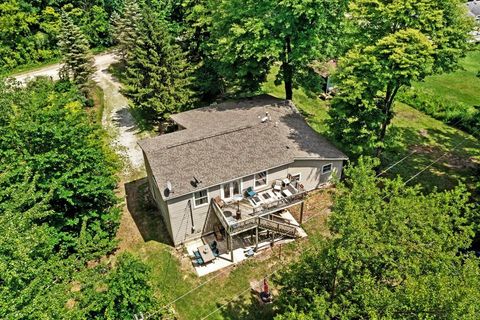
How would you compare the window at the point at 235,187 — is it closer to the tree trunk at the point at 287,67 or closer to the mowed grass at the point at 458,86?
the tree trunk at the point at 287,67

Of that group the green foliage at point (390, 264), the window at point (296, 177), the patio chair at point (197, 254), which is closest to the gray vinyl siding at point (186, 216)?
the patio chair at point (197, 254)

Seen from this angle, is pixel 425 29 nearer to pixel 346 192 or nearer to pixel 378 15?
pixel 378 15

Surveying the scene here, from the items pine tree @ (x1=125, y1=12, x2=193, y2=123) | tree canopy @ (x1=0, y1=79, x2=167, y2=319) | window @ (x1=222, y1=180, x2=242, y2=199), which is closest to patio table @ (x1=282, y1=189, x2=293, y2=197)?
window @ (x1=222, y1=180, x2=242, y2=199)

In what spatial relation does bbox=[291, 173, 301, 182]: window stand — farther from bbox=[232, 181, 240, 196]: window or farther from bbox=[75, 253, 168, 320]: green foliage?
bbox=[75, 253, 168, 320]: green foliage

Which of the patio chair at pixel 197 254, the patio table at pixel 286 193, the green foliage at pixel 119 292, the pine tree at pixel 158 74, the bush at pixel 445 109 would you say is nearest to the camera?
the green foliage at pixel 119 292

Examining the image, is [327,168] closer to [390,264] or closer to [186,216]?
[186,216]

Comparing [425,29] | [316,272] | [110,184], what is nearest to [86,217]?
[110,184]
